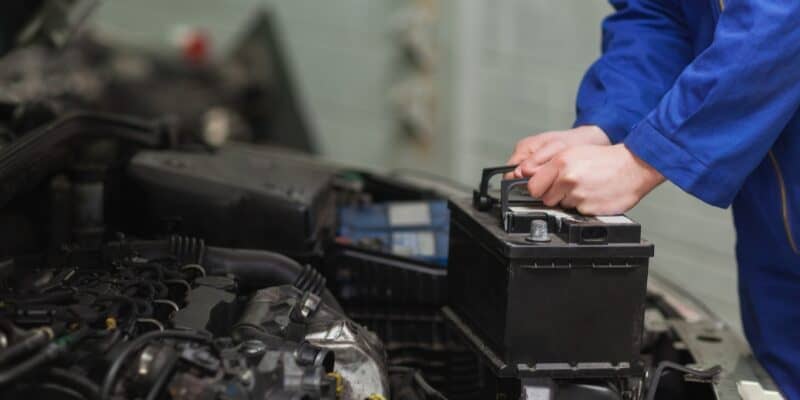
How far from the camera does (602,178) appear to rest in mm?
1259

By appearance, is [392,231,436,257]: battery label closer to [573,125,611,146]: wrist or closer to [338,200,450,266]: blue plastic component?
[338,200,450,266]: blue plastic component

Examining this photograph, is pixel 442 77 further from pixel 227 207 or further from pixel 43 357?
pixel 43 357

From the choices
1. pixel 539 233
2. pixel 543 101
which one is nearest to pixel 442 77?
pixel 543 101

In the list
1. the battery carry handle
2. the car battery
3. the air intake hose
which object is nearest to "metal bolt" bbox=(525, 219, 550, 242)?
the car battery

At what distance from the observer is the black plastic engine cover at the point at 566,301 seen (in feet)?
3.87

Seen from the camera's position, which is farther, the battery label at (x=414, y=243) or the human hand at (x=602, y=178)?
the battery label at (x=414, y=243)

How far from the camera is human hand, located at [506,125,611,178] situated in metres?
1.39

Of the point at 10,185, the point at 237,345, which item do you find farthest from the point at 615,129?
the point at 10,185

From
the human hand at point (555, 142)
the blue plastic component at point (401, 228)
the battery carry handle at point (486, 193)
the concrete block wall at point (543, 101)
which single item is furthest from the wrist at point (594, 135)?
the concrete block wall at point (543, 101)

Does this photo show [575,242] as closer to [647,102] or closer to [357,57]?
[647,102]

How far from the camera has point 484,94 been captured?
13.6 feet

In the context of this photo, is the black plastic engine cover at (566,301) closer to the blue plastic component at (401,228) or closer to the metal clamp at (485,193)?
the metal clamp at (485,193)

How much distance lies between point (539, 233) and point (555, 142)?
0.26 metres

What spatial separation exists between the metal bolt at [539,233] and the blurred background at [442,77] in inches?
87.7
